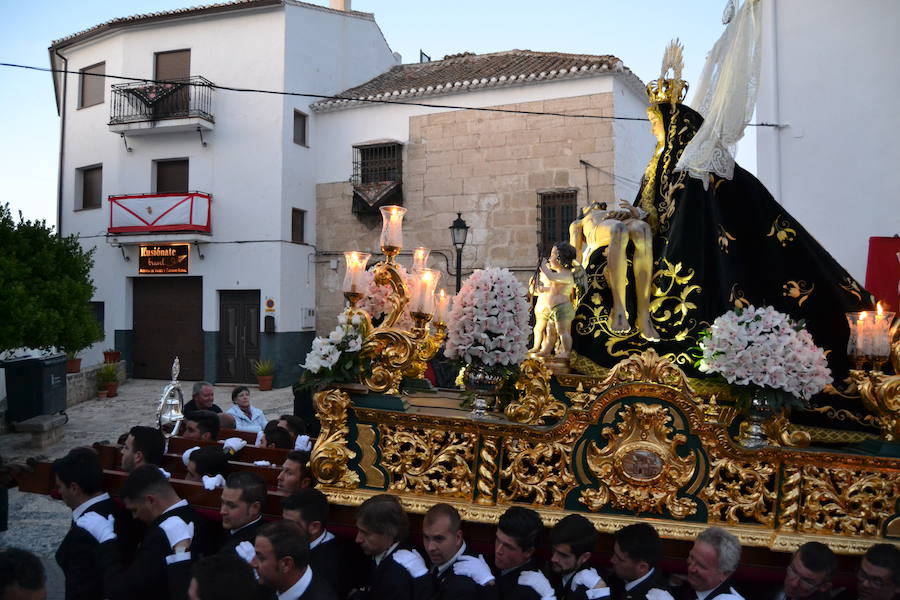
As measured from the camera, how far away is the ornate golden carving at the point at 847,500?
3.42 m

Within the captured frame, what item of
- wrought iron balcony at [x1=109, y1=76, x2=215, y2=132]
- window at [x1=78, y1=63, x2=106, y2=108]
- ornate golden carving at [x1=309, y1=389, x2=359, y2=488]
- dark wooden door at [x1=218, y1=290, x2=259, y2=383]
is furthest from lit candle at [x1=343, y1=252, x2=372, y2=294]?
window at [x1=78, y1=63, x2=106, y2=108]

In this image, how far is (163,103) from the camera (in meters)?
17.2

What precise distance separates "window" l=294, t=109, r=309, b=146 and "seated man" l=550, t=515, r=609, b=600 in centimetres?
1541

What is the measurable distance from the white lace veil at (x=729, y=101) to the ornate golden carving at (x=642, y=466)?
1600 mm

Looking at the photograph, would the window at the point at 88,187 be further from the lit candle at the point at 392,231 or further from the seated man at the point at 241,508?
the seated man at the point at 241,508

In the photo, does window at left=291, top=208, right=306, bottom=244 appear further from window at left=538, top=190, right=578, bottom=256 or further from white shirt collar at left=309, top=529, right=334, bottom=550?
white shirt collar at left=309, top=529, right=334, bottom=550

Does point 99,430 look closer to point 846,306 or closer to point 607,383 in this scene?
point 607,383

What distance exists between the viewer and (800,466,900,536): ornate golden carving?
342cm

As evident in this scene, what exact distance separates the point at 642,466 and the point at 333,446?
1.67 m

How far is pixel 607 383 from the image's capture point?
3.64m

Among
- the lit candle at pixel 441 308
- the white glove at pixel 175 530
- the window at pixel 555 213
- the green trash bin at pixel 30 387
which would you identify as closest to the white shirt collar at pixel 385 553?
the white glove at pixel 175 530

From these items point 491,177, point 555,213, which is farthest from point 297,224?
point 555,213

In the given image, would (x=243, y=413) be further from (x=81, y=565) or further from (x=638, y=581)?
(x=638, y=581)

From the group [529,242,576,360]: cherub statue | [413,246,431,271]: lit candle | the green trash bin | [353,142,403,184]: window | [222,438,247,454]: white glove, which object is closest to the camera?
[529,242,576,360]: cherub statue
